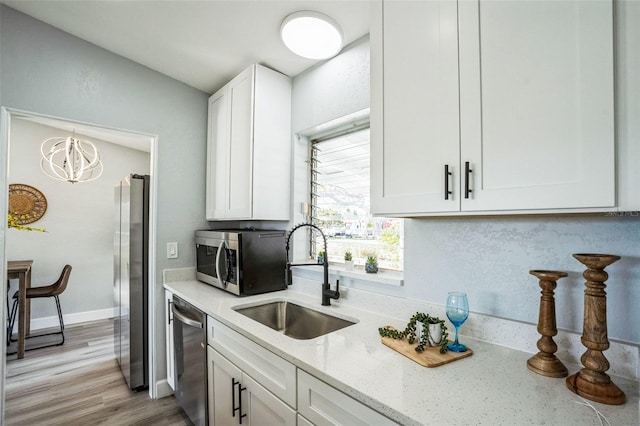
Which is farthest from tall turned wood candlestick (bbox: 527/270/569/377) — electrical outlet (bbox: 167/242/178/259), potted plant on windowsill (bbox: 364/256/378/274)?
electrical outlet (bbox: 167/242/178/259)

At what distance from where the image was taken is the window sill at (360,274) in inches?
61.2

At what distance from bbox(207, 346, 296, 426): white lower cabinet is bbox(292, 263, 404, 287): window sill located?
0.73m

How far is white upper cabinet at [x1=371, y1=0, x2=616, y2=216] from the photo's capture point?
768mm

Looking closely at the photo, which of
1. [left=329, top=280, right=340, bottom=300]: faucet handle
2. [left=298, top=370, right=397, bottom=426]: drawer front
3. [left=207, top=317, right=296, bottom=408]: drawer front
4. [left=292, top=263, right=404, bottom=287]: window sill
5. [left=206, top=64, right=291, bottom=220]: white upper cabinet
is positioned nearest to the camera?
[left=298, top=370, right=397, bottom=426]: drawer front

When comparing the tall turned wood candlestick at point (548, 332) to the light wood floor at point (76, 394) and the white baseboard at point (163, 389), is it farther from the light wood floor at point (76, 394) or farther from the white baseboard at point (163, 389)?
the white baseboard at point (163, 389)

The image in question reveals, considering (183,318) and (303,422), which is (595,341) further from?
(183,318)

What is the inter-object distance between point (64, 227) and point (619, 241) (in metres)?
5.51

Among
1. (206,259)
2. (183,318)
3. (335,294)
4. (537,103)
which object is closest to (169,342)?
(183,318)

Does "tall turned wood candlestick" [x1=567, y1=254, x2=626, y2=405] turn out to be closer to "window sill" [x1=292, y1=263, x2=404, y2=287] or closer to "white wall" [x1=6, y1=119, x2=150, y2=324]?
"window sill" [x1=292, y1=263, x2=404, y2=287]

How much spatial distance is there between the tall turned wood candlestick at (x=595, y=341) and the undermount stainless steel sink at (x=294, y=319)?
3.08 feet

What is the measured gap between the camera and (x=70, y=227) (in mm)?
4238

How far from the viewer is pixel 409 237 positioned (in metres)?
1.49

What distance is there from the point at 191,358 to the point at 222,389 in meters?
0.47

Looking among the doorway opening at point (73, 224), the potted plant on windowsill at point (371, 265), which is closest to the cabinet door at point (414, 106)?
the potted plant on windowsill at point (371, 265)
